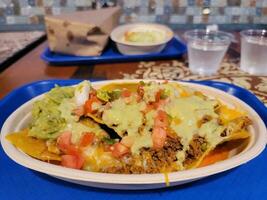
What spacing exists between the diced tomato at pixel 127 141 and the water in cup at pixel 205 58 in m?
0.67

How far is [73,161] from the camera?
1.97 feet

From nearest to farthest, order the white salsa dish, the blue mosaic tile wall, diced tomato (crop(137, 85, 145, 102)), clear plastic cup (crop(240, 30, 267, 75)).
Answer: diced tomato (crop(137, 85, 145, 102)) < clear plastic cup (crop(240, 30, 267, 75)) < the white salsa dish < the blue mosaic tile wall

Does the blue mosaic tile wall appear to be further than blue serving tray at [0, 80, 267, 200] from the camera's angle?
Yes

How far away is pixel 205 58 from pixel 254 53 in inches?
7.2

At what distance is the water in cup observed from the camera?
1186 millimetres

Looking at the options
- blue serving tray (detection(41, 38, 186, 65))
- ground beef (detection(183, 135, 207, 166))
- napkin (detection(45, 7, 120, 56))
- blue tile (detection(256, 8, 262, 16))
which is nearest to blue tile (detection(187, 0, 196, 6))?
blue tile (detection(256, 8, 262, 16))

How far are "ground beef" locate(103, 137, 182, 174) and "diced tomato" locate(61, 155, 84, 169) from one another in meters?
0.05

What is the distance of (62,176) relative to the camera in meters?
0.54

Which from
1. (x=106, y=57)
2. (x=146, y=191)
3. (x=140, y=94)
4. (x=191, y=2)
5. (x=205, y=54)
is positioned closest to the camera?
(x=146, y=191)

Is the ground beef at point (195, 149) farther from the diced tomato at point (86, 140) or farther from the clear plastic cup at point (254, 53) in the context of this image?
the clear plastic cup at point (254, 53)

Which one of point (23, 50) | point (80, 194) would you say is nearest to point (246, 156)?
point (80, 194)

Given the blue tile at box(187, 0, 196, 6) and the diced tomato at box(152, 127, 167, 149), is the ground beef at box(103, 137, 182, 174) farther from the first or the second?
the blue tile at box(187, 0, 196, 6)

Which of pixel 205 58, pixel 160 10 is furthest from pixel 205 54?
pixel 160 10

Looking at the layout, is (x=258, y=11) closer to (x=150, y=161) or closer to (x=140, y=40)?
(x=140, y=40)
